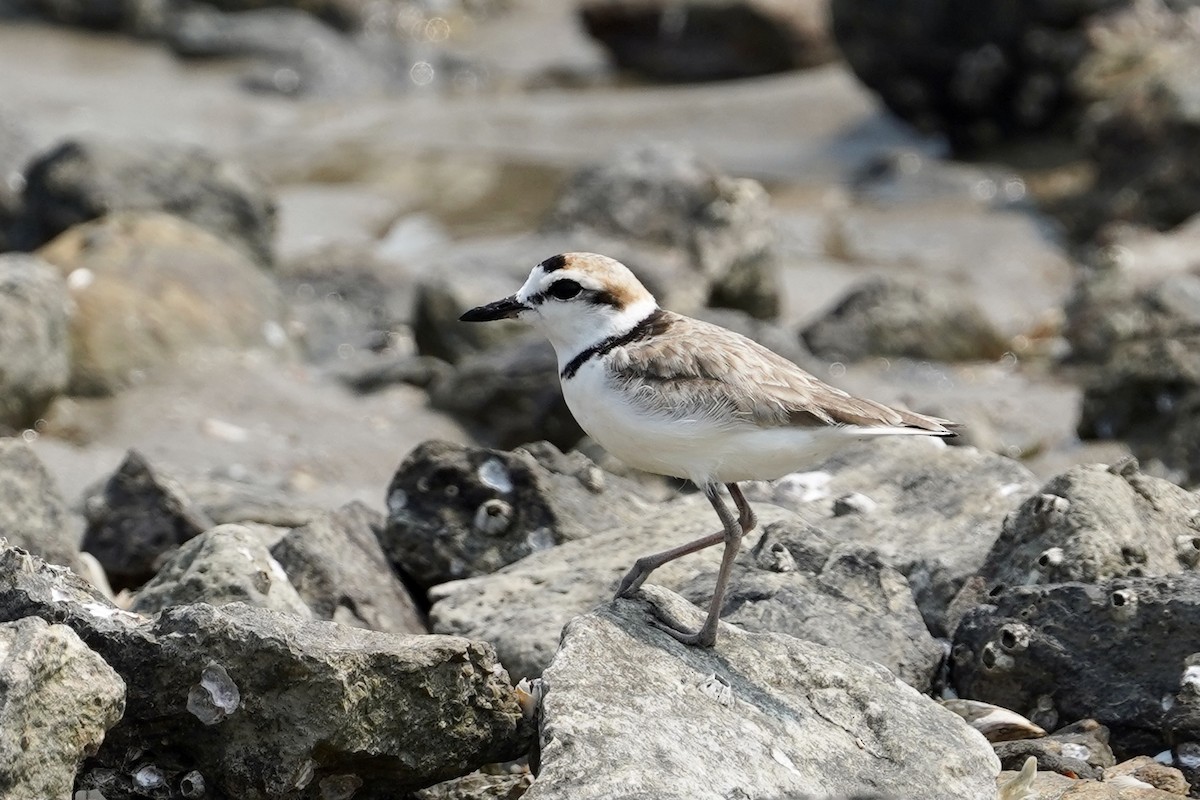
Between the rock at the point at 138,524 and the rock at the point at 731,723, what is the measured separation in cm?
298

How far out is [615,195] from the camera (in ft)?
48.0

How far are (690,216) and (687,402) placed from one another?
9.16 metres

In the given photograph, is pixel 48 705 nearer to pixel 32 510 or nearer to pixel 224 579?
pixel 224 579

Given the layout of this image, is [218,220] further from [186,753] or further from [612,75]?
[612,75]

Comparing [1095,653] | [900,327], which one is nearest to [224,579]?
[1095,653]

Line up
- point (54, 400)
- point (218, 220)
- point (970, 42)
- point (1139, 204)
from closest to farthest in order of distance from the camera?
point (54, 400) → point (218, 220) → point (1139, 204) → point (970, 42)

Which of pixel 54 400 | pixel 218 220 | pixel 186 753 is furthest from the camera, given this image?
pixel 218 220

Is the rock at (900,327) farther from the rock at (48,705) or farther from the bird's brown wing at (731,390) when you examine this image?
the rock at (48,705)

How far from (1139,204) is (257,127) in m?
10.8

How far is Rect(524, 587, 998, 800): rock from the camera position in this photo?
184 inches

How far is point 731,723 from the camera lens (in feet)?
16.7

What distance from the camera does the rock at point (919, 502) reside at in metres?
6.77

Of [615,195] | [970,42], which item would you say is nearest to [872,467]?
[615,195]

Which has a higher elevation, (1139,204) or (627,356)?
(627,356)
